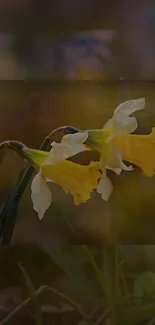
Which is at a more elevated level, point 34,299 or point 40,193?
point 40,193

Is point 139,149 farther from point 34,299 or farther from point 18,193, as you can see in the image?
point 34,299

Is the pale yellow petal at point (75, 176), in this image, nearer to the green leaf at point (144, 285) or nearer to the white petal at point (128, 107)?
the white petal at point (128, 107)

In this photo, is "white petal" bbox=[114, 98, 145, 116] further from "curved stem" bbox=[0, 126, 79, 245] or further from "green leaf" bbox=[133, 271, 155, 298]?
"green leaf" bbox=[133, 271, 155, 298]

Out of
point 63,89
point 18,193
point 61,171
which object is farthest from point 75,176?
point 63,89

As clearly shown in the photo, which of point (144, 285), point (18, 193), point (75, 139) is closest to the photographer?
point (75, 139)

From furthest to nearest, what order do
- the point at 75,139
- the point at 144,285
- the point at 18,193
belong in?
1. the point at 144,285
2. the point at 18,193
3. the point at 75,139

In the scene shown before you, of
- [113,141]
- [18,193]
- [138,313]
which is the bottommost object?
[138,313]

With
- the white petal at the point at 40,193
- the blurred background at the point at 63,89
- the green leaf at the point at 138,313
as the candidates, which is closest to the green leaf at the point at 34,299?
the blurred background at the point at 63,89

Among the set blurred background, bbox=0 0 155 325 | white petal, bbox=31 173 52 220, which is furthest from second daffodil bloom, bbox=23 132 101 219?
blurred background, bbox=0 0 155 325

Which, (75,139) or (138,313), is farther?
(138,313)
